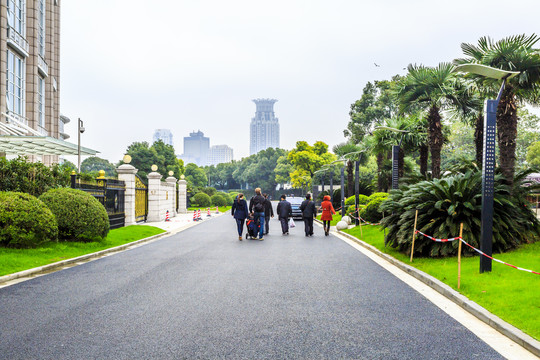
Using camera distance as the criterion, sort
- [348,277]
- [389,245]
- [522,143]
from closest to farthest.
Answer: [348,277] → [389,245] → [522,143]

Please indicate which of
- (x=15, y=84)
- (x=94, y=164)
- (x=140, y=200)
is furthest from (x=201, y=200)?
(x=94, y=164)

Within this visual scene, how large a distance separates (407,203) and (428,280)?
4.27 meters

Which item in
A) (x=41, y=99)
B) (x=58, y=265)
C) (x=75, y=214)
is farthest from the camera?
(x=41, y=99)

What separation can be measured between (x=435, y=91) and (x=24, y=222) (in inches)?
658

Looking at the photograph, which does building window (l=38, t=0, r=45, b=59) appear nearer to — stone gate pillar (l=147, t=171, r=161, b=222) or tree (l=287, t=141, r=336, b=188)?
stone gate pillar (l=147, t=171, r=161, b=222)

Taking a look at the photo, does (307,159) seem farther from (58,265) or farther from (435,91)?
(58,265)

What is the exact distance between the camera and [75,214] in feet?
45.8

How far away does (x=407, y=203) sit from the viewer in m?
12.8

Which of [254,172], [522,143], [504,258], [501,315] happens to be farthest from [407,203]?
[254,172]

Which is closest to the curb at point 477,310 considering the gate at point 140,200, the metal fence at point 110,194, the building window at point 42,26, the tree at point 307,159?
the metal fence at point 110,194

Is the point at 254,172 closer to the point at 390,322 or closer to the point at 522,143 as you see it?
the point at 522,143

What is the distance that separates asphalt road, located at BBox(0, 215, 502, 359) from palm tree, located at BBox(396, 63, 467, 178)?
1168cm

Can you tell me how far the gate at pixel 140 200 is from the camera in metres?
26.0

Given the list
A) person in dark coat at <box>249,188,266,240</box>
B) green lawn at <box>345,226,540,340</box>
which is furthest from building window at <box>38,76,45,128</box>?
green lawn at <box>345,226,540,340</box>
